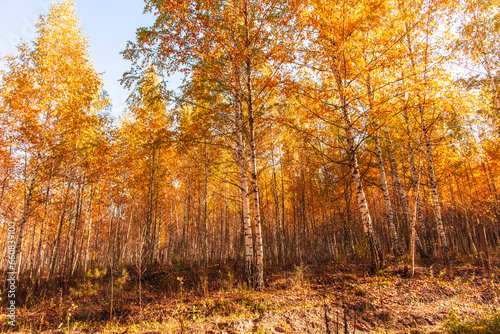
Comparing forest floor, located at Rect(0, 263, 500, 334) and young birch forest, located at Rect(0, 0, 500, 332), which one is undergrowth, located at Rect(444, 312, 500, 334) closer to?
forest floor, located at Rect(0, 263, 500, 334)

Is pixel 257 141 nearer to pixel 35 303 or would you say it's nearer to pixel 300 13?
pixel 300 13

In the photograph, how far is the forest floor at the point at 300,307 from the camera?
14.3 feet

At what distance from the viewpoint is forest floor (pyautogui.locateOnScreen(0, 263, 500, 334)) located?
4352 mm

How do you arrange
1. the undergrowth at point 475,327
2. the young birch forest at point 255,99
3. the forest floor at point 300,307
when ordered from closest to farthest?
the undergrowth at point 475,327 → the forest floor at point 300,307 → the young birch forest at point 255,99

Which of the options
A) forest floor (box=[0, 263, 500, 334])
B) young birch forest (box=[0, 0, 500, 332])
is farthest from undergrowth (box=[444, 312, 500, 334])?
young birch forest (box=[0, 0, 500, 332])

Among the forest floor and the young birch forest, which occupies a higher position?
the young birch forest

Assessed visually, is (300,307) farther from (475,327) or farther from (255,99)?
(255,99)

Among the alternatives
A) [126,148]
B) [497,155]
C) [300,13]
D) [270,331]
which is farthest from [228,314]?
[497,155]

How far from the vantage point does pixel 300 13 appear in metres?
6.67

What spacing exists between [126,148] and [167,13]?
8.69 meters

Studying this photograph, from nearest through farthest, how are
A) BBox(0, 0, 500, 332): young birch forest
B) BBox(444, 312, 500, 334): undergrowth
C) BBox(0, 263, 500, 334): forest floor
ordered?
BBox(444, 312, 500, 334): undergrowth < BBox(0, 263, 500, 334): forest floor < BBox(0, 0, 500, 332): young birch forest

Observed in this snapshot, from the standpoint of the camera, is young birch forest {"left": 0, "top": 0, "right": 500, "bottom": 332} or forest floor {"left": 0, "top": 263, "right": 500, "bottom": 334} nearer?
forest floor {"left": 0, "top": 263, "right": 500, "bottom": 334}

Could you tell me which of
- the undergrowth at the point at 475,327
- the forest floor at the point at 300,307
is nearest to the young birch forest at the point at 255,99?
the forest floor at the point at 300,307

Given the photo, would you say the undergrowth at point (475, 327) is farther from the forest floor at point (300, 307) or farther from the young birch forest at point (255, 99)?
the young birch forest at point (255, 99)
